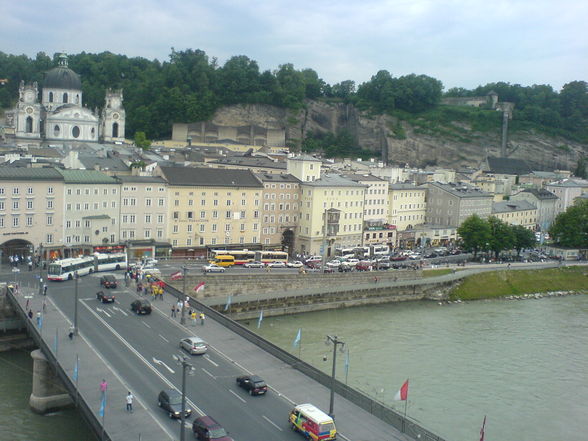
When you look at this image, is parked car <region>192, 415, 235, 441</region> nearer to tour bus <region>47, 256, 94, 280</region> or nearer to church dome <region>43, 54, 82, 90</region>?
tour bus <region>47, 256, 94, 280</region>

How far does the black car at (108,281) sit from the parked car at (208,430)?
16.8 meters

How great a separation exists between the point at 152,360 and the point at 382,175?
4417cm

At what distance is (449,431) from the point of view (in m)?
21.8

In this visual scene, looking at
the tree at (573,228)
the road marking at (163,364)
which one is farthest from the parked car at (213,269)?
the tree at (573,228)

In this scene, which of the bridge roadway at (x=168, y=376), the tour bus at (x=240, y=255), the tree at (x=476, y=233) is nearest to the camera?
the bridge roadway at (x=168, y=376)

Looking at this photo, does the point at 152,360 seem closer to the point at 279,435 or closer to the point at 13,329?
the point at 279,435

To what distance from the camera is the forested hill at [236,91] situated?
9006 cm

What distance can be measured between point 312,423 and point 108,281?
1853cm

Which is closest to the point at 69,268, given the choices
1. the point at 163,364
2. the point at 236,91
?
the point at 163,364

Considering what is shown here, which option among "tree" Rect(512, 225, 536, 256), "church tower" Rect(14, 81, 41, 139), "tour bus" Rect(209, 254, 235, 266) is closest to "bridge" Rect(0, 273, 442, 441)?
"tour bus" Rect(209, 254, 235, 266)

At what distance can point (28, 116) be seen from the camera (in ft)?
258

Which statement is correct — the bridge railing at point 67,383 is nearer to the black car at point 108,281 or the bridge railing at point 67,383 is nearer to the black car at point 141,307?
the black car at point 141,307

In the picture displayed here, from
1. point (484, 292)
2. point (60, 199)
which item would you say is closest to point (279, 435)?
point (60, 199)

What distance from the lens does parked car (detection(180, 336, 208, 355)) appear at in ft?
76.6
